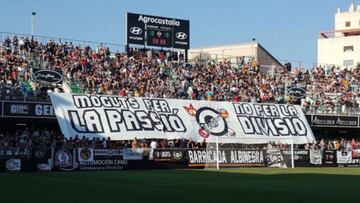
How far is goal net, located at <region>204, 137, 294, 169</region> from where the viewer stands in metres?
41.5

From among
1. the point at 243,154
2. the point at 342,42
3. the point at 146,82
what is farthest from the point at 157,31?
the point at 342,42

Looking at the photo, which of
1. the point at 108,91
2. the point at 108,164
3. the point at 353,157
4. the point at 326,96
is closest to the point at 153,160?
the point at 108,164

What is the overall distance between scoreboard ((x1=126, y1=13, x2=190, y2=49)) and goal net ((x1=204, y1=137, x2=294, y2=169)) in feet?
45.7

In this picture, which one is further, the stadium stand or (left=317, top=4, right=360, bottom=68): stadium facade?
(left=317, top=4, right=360, bottom=68): stadium facade

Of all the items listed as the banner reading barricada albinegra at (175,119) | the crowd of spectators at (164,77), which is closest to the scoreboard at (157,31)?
the crowd of spectators at (164,77)

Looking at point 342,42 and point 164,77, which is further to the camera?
point 342,42

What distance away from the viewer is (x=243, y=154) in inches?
1693

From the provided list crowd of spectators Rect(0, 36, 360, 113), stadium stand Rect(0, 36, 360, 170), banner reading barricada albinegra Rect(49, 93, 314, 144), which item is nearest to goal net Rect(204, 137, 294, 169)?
banner reading barricada albinegra Rect(49, 93, 314, 144)

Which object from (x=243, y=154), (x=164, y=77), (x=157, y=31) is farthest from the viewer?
(x=157, y=31)

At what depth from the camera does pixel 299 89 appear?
5416 centimetres

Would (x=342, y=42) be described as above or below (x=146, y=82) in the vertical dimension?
above

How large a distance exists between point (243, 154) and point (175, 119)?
5306 mm

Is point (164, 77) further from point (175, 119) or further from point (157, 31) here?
point (175, 119)

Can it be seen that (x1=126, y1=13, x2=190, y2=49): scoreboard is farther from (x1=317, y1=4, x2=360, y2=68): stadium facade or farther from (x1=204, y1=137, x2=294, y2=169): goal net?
(x1=317, y1=4, x2=360, y2=68): stadium facade
